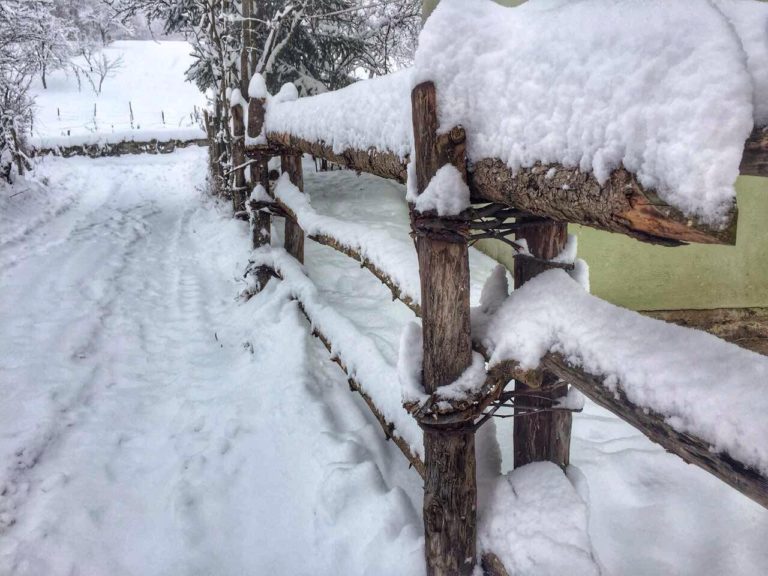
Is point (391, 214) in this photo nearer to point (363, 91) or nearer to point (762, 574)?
point (363, 91)

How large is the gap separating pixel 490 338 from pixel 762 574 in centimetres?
151

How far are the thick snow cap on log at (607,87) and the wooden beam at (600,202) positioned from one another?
2 centimetres

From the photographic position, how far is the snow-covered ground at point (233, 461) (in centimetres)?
236

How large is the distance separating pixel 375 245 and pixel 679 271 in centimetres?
326

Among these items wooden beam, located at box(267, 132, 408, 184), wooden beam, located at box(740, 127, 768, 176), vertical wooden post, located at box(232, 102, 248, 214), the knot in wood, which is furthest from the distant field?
wooden beam, located at box(740, 127, 768, 176)

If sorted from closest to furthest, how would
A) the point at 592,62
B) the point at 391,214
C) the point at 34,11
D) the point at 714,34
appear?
1. the point at 714,34
2. the point at 592,62
3. the point at 391,214
4. the point at 34,11

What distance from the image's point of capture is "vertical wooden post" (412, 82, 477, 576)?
6.07ft

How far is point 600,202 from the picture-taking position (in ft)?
3.67

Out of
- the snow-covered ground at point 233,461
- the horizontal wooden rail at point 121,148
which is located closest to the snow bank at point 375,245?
the snow-covered ground at point 233,461

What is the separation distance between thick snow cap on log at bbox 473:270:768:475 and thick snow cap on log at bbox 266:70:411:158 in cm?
78

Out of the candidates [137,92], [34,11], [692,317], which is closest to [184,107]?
[137,92]

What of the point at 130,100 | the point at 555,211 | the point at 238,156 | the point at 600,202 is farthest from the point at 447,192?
the point at 130,100

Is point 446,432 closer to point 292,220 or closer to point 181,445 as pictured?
point 181,445

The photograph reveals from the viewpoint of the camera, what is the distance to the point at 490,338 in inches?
73.9
